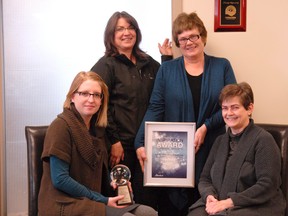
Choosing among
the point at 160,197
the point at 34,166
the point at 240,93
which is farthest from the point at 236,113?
the point at 34,166

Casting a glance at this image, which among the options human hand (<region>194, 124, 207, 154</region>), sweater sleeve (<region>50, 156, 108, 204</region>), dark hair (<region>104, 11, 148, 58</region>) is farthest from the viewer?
dark hair (<region>104, 11, 148, 58</region>)

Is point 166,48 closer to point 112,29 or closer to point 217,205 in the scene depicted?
point 112,29

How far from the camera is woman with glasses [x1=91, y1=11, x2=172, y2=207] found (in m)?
2.13

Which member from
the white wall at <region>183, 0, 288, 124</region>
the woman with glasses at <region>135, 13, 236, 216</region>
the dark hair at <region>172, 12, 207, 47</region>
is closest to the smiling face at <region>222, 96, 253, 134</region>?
the woman with glasses at <region>135, 13, 236, 216</region>

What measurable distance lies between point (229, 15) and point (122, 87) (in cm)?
93

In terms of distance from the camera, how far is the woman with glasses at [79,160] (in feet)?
5.44

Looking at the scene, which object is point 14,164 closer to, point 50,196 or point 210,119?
point 50,196

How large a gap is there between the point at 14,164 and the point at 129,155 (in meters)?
0.89

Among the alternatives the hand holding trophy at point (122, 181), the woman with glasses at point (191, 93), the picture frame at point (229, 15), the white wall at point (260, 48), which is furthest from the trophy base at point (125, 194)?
Result: the picture frame at point (229, 15)

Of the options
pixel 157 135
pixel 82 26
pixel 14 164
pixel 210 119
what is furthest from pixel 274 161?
pixel 14 164

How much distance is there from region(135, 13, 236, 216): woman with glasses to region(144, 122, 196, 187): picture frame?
1.8 inches

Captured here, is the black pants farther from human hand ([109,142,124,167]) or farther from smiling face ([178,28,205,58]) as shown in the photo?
smiling face ([178,28,205,58])

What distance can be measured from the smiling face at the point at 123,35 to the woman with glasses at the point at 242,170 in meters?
0.69

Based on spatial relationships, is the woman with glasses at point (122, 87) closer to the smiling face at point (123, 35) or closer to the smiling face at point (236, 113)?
the smiling face at point (123, 35)
